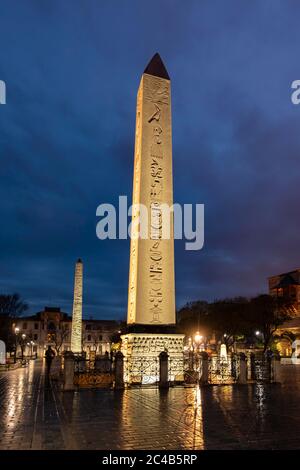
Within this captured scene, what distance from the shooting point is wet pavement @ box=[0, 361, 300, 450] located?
7.18 metres

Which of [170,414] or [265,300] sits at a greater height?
[265,300]

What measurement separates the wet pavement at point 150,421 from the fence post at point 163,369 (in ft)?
5.64

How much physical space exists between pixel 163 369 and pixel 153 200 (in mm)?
6718

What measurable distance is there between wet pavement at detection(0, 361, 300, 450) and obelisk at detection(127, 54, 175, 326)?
3.65 metres

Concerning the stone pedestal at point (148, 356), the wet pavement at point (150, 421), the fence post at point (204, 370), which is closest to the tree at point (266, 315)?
the fence post at point (204, 370)

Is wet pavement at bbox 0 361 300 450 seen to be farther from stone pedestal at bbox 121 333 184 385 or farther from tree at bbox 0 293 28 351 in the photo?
tree at bbox 0 293 28 351

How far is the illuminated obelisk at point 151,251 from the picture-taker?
17.5 meters

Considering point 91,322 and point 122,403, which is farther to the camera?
point 91,322

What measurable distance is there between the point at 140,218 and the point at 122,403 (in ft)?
26.0

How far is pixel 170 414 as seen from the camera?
Answer: 1025cm

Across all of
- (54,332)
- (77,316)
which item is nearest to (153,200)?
(77,316)

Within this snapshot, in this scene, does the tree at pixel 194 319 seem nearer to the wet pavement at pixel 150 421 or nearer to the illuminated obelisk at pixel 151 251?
the illuminated obelisk at pixel 151 251
